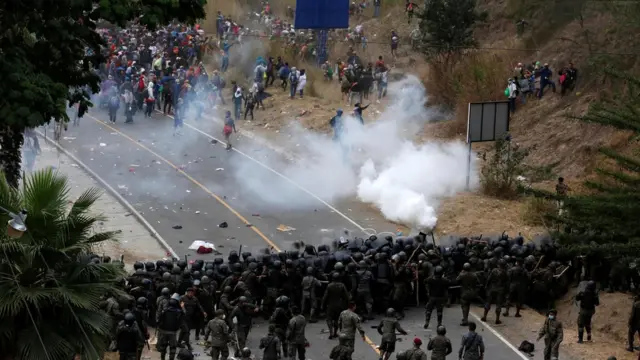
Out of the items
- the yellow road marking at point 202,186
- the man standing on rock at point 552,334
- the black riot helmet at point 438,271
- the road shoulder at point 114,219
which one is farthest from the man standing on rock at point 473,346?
the yellow road marking at point 202,186

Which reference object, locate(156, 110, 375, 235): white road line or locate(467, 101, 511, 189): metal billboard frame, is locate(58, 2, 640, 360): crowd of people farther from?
locate(467, 101, 511, 189): metal billboard frame

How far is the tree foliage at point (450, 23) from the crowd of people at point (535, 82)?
9.90ft

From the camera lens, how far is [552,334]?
1769 cm

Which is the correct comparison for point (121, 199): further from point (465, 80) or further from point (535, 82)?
point (535, 82)

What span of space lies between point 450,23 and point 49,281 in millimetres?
28385

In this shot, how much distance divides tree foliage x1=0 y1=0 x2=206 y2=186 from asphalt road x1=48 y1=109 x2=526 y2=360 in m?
6.50

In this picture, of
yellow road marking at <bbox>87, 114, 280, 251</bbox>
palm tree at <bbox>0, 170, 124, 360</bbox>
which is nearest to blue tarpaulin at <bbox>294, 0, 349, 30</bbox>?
yellow road marking at <bbox>87, 114, 280, 251</bbox>

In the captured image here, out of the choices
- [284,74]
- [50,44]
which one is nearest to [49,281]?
[50,44]

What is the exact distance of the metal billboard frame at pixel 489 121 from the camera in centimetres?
2911

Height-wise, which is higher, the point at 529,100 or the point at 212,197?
the point at 529,100

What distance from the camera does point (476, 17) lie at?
39.9 meters

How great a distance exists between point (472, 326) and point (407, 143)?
17822 mm

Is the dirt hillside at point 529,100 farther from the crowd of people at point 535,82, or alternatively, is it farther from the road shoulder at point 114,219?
the road shoulder at point 114,219

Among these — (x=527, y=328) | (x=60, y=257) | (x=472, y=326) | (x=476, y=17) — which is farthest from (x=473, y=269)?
(x=476, y=17)
